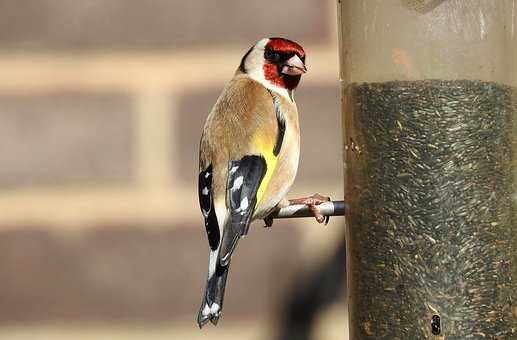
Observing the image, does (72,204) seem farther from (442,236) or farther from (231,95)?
(442,236)

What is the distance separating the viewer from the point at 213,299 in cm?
238

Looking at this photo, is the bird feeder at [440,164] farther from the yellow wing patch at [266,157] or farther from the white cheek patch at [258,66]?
the white cheek patch at [258,66]

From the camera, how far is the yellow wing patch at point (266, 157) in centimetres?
253

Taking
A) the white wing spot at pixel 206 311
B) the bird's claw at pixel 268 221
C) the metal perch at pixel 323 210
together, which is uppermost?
the metal perch at pixel 323 210

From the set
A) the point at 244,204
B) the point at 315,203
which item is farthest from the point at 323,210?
the point at 244,204

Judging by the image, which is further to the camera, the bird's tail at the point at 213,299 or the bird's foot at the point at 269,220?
the bird's foot at the point at 269,220

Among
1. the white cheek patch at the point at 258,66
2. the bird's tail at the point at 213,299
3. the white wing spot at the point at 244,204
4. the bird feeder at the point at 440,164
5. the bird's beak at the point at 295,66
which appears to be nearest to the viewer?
the bird feeder at the point at 440,164

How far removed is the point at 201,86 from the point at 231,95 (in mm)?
113

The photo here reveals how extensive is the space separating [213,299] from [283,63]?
0.50m

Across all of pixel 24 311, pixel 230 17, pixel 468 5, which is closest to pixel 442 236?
pixel 468 5

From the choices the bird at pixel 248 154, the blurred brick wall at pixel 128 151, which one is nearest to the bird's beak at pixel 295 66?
the bird at pixel 248 154

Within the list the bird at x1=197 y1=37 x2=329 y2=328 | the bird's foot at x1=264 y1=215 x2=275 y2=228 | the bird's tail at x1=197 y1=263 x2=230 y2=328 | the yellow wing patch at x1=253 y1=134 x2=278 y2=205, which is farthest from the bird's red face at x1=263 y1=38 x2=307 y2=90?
the bird's tail at x1=197 y1=263 x2=230 y2=328

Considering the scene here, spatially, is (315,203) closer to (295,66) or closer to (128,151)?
(295,66)

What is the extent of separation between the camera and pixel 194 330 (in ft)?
9.07
